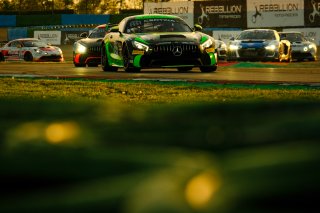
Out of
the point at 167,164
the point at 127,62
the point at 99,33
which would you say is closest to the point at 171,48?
the point at 127,62

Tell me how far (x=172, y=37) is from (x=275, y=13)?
34044mm

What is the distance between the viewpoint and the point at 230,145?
2.80ft

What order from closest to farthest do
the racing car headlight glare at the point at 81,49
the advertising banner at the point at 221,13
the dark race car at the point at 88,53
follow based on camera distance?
the dark race car at the point at 88,53 < the racing car headlight glare at the point at 81,49 < the advertising banner at the point at 221,13

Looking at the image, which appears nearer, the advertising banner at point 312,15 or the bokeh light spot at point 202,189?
the bokeh light spot at point 202,189

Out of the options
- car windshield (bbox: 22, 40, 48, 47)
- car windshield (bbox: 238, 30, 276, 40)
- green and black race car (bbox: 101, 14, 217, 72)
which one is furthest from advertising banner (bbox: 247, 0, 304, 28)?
green and black race car (bbox: 101, 14, 217, 72)

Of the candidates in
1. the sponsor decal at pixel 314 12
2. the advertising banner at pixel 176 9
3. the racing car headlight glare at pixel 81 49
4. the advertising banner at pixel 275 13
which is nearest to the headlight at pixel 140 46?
the racing car headlight glare at pixel 81 49

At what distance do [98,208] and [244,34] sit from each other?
977 inches

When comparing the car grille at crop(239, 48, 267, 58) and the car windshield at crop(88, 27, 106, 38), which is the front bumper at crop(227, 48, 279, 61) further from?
the car windshield at crop(88, 27, 106, 38)

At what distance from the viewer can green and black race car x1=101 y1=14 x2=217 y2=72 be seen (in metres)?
15.4

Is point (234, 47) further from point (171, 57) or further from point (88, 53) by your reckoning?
point (171, 57)

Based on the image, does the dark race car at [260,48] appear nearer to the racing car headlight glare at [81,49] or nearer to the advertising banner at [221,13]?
the racing car headlight glare at [81,49]

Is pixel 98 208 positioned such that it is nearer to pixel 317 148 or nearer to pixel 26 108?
pixel 317 148

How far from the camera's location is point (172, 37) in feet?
51.2

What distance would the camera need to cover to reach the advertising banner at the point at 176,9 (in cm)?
5147
